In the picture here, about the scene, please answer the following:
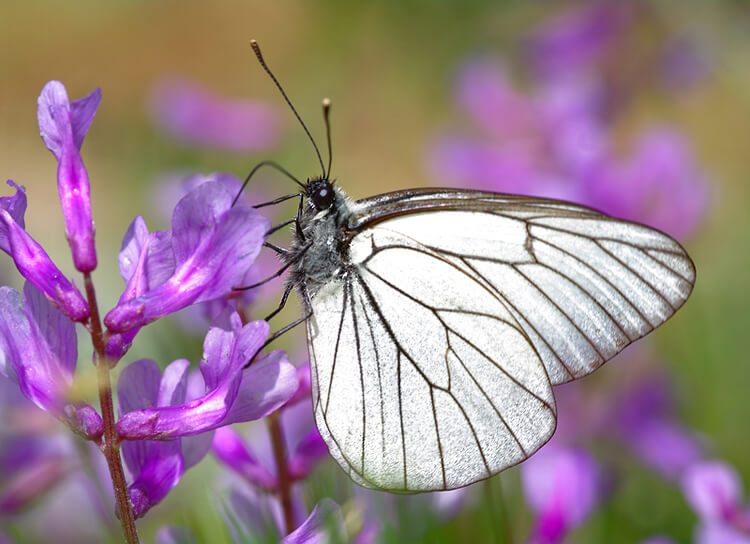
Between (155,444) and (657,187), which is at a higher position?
(657,187)

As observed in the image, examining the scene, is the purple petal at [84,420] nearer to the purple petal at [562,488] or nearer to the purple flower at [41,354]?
the purple flower at [41,354]

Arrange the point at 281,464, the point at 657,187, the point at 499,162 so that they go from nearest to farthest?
the point at 281,464 < the point at 657,187 < the point at 499,162

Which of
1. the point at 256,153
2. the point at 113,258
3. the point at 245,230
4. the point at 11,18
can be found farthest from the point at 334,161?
the point at 11,18

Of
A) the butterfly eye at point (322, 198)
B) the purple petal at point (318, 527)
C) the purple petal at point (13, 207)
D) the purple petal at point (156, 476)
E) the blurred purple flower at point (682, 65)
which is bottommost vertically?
the purple petal at point (318, 527)

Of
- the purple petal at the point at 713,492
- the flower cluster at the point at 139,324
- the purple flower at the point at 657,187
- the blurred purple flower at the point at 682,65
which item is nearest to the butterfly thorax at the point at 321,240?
the flower cluster at the point at 139,324

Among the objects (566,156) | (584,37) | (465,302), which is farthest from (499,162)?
(465,302)

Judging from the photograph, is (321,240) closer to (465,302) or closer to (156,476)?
(465,302)
